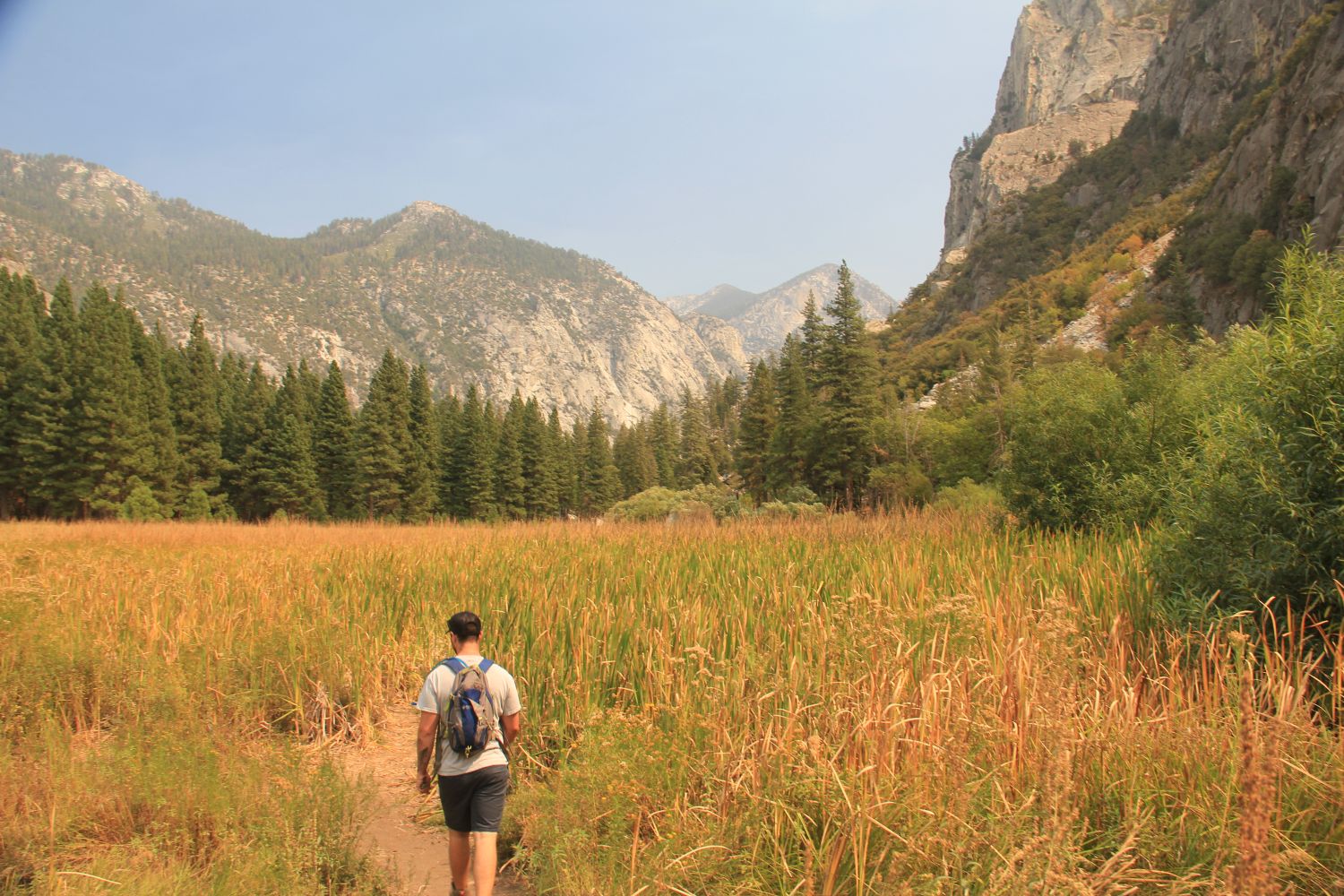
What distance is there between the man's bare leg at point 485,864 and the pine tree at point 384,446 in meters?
43.8

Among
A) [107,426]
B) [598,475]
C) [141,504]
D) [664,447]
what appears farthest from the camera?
[664,447]

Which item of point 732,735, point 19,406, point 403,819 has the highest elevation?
point 19,406

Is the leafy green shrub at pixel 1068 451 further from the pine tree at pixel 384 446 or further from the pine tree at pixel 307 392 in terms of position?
the pine tree at pixel 307 392

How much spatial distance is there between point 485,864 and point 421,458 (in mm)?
48224

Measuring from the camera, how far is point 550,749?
4.65 metres

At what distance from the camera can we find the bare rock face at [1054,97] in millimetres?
104312

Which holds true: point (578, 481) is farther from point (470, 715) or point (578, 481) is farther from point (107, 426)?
point (470, 715)

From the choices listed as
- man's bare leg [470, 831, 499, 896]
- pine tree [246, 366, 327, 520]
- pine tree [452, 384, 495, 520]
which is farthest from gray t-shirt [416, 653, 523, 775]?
pine tree [452, 384, 495, 520]

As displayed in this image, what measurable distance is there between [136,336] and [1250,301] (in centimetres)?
6190

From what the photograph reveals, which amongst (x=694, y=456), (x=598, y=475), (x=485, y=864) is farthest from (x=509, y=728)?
(x=694, y=456)

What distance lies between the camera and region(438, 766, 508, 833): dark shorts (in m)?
3.40

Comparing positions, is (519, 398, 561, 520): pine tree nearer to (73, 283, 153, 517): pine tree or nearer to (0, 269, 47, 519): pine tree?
(73, 283, 153, 517): pine tree

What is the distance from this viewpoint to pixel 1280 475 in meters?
4.30

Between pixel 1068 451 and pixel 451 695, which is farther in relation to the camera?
pixel 1068 451
